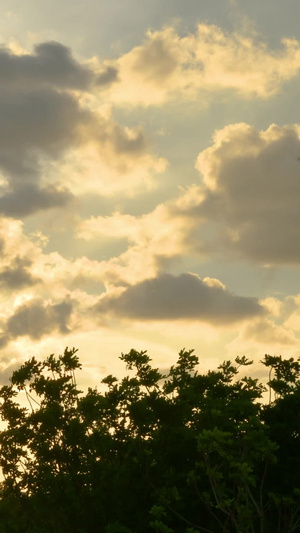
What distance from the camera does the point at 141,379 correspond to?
25.5 meters

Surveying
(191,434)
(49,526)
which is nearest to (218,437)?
(191,434)

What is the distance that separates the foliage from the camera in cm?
2406

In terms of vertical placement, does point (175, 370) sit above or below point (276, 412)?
A: above

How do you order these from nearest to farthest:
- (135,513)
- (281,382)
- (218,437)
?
(218,437) < (135,513) < (281,382)

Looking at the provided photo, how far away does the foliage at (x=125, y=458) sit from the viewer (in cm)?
2406

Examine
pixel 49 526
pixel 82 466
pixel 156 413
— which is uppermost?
pixel 156 413

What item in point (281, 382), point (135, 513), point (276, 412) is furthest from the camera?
point (281, 382)

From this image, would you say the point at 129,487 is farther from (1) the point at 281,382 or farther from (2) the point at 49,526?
(1) the point at 281,382

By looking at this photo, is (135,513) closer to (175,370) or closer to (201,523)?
(201,523)

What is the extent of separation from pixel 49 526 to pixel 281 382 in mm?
9812

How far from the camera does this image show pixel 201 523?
25.3 meters

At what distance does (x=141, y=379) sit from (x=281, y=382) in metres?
6.01

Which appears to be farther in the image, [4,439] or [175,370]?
[175,370]

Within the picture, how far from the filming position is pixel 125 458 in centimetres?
2494
